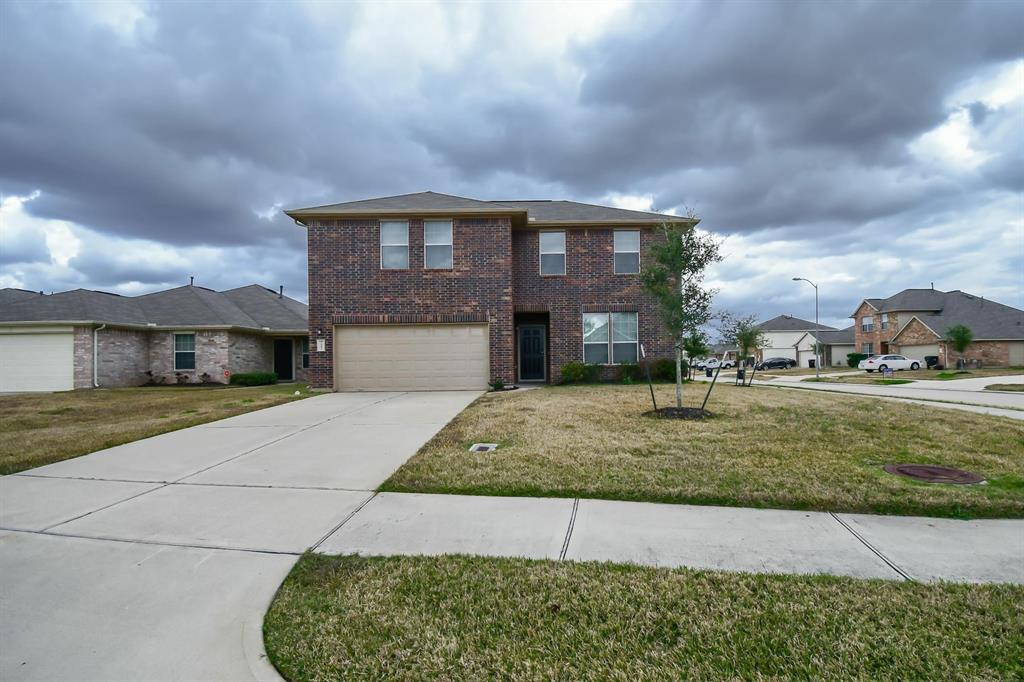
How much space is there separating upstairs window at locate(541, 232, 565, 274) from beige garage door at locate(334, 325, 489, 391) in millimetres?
3364

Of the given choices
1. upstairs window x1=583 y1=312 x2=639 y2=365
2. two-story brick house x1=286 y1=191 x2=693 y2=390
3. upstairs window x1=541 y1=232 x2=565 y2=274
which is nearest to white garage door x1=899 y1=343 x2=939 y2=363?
upstairs window x1=583 y1=312 x2=639 y2=365

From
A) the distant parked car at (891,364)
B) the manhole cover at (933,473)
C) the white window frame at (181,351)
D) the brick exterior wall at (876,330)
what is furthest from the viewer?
the brick exterior wall at (876,330)

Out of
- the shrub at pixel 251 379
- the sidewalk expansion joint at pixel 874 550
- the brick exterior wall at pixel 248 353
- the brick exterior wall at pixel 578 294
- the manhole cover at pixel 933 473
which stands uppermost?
the brick exterior wall at pixel 578 294

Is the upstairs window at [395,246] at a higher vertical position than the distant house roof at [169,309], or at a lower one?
higher

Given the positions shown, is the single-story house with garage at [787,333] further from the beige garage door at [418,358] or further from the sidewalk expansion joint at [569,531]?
the sidewalk expansion joint at [569,531]

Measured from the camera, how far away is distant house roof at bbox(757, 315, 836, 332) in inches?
2331

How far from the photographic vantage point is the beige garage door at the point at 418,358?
14.9 m

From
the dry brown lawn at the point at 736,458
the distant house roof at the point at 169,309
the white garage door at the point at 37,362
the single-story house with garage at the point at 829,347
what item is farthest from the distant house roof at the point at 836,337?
the white garage door at the point at 37,362

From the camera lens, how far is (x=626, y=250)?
54.0 ft

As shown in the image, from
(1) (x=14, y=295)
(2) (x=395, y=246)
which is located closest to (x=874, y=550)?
(2) (x=395, y=246)

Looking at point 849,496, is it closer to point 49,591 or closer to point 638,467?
point 638,467

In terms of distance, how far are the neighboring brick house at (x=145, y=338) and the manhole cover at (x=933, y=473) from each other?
71.8 feet

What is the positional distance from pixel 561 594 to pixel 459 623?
0.62 m

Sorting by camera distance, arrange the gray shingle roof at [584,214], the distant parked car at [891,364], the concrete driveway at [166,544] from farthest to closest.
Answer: the distant parked car at [891,364]
the gray shingle roof at [584,214]
the concrete driveway at [166,544]
